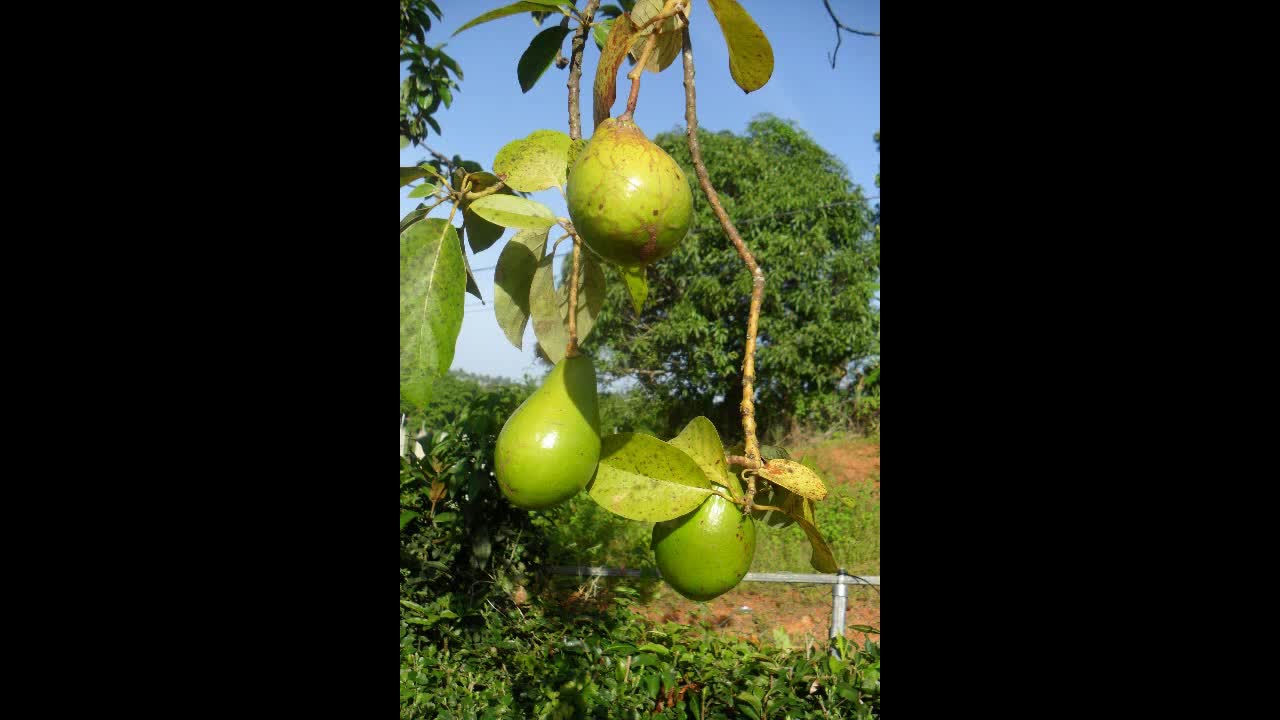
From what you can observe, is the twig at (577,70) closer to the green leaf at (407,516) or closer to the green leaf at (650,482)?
the green leaf at (650,482)

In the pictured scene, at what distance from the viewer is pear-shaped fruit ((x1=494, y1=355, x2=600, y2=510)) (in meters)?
0.55

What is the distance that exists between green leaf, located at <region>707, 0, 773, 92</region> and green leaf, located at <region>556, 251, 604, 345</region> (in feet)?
0.66

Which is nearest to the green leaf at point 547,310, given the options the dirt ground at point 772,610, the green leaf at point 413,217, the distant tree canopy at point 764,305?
the green leaf at point 413,217

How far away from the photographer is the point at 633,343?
8.14 meters

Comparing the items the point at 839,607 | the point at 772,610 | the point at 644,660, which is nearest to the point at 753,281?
the point at 644,660

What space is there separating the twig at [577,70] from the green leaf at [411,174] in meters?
0.13

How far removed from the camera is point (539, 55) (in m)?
0.85

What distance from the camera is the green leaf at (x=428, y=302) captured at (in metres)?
0.52

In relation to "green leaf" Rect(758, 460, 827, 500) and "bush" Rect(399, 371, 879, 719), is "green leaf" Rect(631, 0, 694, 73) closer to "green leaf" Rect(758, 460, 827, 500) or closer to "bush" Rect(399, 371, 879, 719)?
"green leaf" Rect(758, 460, 827, 500)

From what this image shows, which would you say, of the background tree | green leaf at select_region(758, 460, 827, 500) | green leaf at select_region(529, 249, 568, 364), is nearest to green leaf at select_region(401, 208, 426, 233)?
green leaf at select_region(529, 249, 568, 364)

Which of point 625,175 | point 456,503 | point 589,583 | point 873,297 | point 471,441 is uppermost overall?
point 873,297
